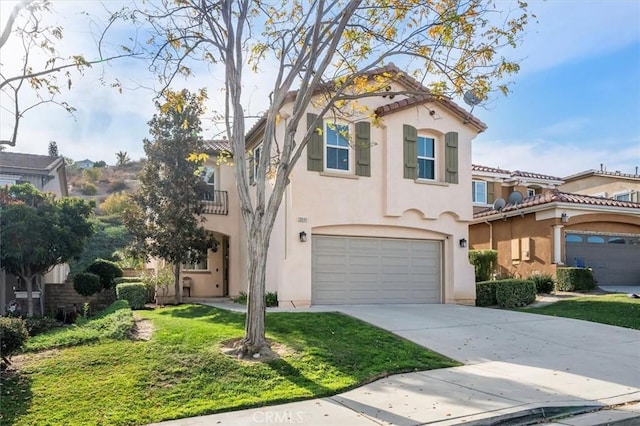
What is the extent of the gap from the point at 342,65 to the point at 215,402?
797cm

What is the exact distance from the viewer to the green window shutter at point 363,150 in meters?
16.4

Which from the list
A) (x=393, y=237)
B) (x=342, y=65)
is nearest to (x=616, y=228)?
(x=393, y=237)

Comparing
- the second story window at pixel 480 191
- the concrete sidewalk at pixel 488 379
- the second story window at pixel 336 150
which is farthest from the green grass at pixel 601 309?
the second story window at pixel 480 191

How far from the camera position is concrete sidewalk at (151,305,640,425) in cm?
A: 641

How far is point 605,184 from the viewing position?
3170 cm

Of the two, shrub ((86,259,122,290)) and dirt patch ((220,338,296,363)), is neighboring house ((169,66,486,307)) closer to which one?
shrub ((86,259,122,290))

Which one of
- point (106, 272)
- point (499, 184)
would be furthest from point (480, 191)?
point (106, 272)

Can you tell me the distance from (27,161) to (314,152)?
561 inches

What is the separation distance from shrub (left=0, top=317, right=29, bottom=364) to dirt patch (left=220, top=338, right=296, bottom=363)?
3.14 m

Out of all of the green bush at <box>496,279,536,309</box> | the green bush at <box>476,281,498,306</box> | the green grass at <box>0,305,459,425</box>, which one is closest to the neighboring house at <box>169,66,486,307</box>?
the green bush at <box>476,281,498,306</box>

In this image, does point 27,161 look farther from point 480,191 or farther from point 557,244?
point 480,191

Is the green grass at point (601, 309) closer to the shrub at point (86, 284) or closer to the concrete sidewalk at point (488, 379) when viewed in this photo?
the concrete sidewalk at point (488, 379)

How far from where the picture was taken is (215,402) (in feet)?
22.6

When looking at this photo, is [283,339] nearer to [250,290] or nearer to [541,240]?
[250,290]
